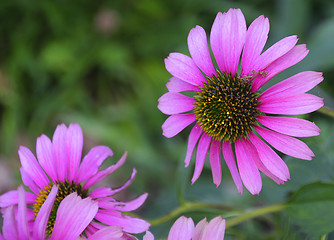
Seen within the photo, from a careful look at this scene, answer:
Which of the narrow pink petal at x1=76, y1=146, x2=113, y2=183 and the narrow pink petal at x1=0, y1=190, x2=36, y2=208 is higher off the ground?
the narrow pink petal at x1=76, y1=146, x2=113, y2=183

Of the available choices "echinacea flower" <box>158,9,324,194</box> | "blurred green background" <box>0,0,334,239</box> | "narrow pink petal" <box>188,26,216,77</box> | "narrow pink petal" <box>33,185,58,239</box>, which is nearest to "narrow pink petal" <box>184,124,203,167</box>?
"echinacea flower" <box>158,9,324,194</box>

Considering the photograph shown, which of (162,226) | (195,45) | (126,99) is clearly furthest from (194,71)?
(126,99)

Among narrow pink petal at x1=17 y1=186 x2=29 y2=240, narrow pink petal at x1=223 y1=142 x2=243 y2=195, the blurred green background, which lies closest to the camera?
narrow pink petal at x1=17 y1=186 x2=29 y2=240

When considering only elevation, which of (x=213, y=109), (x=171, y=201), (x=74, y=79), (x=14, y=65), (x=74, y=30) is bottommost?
(x=171, y=201)

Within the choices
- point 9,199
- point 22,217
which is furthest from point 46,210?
point 9,199

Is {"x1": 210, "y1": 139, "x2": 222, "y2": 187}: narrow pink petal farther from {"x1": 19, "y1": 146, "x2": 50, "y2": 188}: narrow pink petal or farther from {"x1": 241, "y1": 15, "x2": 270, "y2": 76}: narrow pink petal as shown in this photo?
{"x1": 19, "y1": 146, "x2": 50, "y2": 188}: narrow pink petal

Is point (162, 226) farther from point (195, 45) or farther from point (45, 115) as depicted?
point (45, 115)
